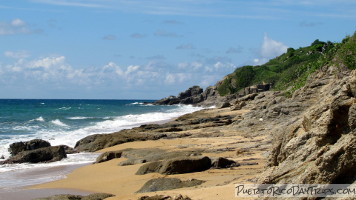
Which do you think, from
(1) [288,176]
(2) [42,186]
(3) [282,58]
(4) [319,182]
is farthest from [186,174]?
(3) [282,58]

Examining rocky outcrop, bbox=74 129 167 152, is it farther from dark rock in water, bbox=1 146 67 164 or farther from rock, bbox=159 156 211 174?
rock, bbox=159 156 211 174

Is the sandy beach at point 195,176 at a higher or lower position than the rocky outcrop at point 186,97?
lower

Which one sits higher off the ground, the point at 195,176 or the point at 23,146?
the point at 23,146

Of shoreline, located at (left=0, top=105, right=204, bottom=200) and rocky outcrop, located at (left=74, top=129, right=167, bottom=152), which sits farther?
rocky outcrop, located at (left=74, top=129, right=167, bottom=152)

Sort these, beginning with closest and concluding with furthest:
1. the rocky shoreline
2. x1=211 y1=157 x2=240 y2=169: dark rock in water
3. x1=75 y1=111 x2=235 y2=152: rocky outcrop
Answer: the rocky shoreline < x1=211 y1=157 x2=240 y2=169: dark rock in water < x1=75 y1=111 x2=235 y2=152: rocky outcrop

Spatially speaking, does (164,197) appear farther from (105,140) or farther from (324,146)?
(105,140)

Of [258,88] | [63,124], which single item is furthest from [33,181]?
[258,88]

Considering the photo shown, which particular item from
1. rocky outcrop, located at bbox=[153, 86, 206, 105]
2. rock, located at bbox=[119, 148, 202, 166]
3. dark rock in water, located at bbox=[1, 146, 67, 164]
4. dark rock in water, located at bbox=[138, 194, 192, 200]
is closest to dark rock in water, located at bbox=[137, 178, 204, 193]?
dark rock in water, located at bbox=[138, 194, 192, 200]

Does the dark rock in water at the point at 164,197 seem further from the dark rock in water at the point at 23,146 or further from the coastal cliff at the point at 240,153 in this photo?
the dark rock in water at the point at 23,146

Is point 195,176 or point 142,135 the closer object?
point 195,176

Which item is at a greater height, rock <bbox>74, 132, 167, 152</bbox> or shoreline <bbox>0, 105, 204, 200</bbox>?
rock <bbox>74, 132, 167, 152</bbox>

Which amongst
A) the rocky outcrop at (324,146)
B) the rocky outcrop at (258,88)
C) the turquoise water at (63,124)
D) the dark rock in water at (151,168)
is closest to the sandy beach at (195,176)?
the dark rock in water at (151,168)

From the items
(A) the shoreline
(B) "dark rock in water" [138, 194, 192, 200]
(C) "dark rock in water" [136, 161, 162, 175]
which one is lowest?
(A) the shoreline

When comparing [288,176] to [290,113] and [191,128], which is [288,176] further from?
[191,128]
